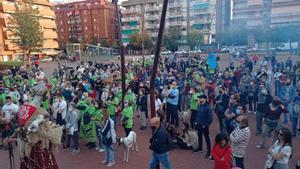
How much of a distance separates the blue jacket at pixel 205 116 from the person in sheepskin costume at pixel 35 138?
427 centimetres

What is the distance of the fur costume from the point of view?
15.4 ft

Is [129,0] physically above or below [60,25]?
above

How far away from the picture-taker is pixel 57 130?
487 centimetres

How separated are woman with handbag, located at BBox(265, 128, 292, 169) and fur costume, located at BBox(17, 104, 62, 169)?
375cm

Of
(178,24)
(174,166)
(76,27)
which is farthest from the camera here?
(76,27)

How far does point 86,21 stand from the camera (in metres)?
103

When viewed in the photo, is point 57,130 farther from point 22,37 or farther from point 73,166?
point 22,37

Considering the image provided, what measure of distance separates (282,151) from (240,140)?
988mm

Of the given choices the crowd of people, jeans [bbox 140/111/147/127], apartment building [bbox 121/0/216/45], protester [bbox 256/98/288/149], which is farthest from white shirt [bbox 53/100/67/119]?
apartment building [bbox 121/0/216/45]

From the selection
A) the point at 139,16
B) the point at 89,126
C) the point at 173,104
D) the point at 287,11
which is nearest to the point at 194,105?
the point at 173,104

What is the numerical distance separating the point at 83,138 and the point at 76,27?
101 meters

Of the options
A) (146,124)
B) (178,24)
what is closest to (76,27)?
(178,24)

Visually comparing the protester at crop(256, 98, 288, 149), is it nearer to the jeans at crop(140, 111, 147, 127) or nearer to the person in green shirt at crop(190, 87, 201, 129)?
the person in green shirt at crop(190, 87, 201, 129)

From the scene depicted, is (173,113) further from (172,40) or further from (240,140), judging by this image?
(172,40)
